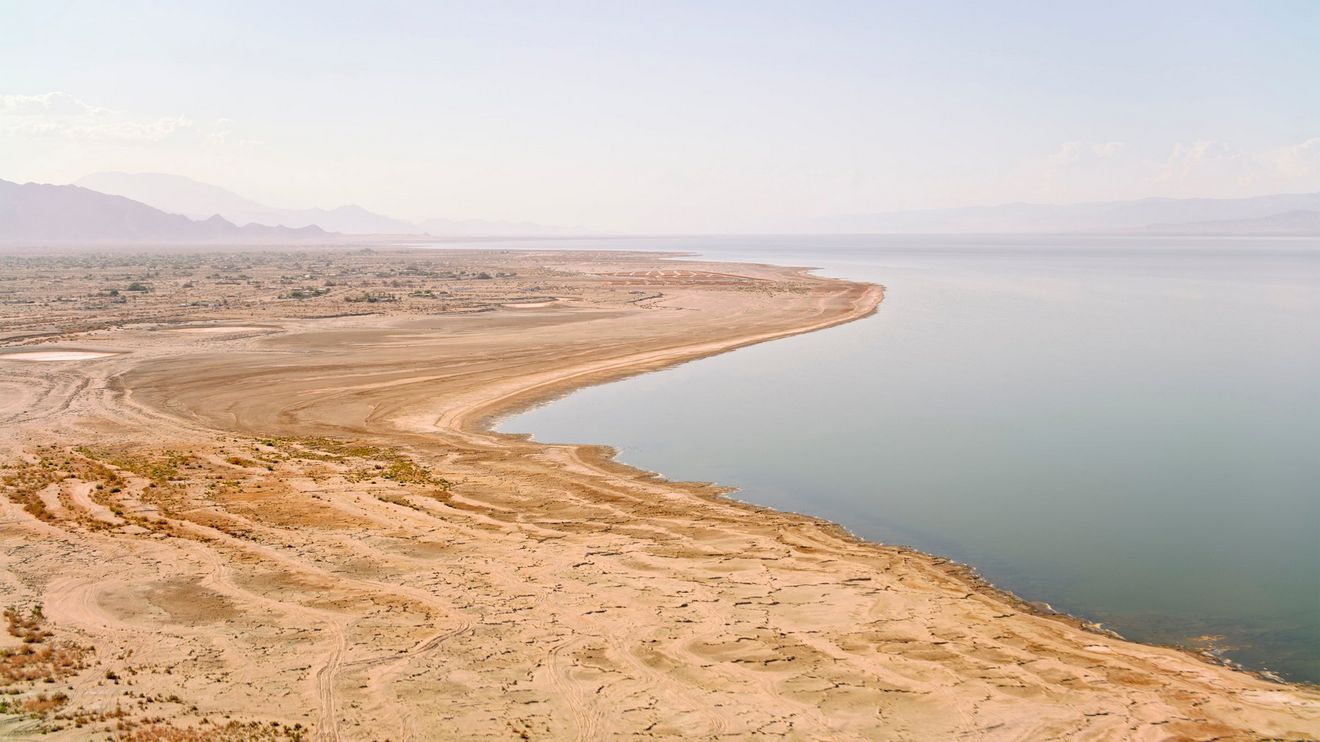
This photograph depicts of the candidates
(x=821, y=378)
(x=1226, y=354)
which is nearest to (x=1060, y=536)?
(x=821, y=378)

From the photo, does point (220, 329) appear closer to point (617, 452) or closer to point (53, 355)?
point (53, 355)

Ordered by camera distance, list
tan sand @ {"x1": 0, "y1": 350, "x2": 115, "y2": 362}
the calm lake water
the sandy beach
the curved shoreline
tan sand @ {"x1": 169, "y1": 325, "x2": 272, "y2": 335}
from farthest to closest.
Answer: tan sand @ {"x1": 169, "y1": 325, "x2": 272, "y2": 335} → tan sand @ {"x1": 0, "y1": 350, "x2": 115, "y2": 362} → the calm lake water → the curved shoreline → the sandy beach

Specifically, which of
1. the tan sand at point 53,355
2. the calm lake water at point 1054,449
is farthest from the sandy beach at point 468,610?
the tan sand at point 53,355

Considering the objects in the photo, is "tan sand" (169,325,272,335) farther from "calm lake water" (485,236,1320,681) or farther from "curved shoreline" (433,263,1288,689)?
"calm lake water" (485,236,1320,681)

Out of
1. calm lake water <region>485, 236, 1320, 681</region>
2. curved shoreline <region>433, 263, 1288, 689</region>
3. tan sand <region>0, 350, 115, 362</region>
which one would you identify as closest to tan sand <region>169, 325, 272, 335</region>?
tan sand <region>0, 350, 115, 362</region>

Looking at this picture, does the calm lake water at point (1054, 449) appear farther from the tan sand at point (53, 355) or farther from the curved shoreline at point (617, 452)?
the tan sand at point (53, 355)

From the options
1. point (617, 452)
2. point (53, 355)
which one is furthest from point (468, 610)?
point (53, 355)
